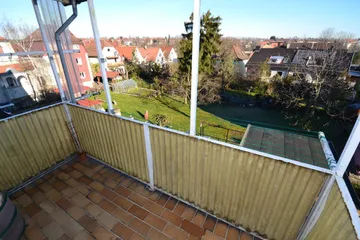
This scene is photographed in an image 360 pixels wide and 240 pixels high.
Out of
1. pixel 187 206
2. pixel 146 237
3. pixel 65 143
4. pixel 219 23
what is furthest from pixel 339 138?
pixel 65 143

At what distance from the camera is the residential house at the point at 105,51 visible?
87.1ft

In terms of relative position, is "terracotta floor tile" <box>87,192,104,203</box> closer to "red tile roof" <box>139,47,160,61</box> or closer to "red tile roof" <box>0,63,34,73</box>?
"red tile roof" <box>0,63,34,73</box>

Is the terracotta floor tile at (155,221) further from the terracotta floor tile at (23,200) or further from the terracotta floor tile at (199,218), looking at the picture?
the terracotta floor tile at (23,200)

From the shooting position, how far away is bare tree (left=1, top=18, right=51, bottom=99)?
13.5m

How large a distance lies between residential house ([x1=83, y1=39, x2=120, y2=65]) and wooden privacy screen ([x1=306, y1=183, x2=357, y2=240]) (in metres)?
29.9

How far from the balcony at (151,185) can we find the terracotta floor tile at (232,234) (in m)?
0.02

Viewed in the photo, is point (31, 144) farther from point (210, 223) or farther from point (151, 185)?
point (210, 223)

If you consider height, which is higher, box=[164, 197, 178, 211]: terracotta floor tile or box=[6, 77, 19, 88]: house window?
box=[164, 197, 178, 211]: terracotta floor tile

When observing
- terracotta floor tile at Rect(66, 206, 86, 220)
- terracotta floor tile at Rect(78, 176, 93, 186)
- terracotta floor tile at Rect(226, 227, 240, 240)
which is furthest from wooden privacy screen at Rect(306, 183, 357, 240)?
terracotta floor tile at Rect(78, 176, 93, 186)

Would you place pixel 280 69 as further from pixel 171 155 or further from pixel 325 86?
pixel 171 155

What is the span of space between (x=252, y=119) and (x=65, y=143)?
13.1 metres

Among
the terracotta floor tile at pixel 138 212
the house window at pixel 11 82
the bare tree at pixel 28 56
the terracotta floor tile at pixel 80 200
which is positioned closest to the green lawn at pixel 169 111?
the bare tree at pixel 28 56

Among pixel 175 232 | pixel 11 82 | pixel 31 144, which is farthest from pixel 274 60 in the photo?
pixel 11 82

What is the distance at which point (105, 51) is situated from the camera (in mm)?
27703
